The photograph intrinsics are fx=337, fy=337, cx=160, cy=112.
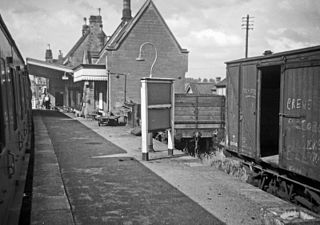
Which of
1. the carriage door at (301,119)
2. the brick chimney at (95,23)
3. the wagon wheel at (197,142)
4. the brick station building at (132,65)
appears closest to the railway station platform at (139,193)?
the carriage door at (301,119)

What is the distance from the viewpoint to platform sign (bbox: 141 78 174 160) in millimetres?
9000

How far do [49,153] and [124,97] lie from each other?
15517 millimetres

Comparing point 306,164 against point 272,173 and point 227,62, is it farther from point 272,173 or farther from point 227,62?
point 227,62

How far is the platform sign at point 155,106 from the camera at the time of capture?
900cm

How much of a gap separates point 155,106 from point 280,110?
11.5 feet

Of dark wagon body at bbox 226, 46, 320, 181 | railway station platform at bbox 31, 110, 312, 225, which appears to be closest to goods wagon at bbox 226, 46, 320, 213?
dark wagon body at bbox 226, 46, 320, 181

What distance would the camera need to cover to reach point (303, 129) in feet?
19.9

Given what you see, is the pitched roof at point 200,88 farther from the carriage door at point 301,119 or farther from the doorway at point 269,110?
the carriage door at point 301,119

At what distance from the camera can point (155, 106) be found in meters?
9.18

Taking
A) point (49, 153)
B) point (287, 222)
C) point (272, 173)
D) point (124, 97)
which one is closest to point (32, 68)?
point (124, 97)

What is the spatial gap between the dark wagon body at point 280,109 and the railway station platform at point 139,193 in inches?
36.9

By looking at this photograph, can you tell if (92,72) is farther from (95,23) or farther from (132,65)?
(95,23)

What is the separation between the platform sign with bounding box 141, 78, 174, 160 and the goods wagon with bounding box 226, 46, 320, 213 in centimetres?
170

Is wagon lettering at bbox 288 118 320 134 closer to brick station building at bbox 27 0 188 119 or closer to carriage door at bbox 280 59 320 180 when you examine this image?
carriage door at bbox 280 59 320 180
